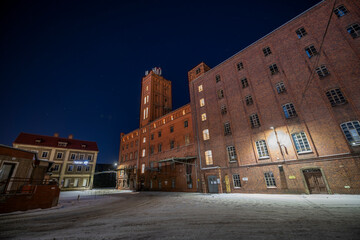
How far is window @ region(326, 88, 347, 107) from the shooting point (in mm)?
14280

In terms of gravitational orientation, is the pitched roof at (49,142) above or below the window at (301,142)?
above

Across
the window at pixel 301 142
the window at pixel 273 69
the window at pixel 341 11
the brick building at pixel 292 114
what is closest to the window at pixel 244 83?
the brick building at pixel 292 114

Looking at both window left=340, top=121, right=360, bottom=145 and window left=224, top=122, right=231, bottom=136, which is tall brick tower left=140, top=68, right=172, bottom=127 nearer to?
window left=224, top=122, right=231, bottom=136

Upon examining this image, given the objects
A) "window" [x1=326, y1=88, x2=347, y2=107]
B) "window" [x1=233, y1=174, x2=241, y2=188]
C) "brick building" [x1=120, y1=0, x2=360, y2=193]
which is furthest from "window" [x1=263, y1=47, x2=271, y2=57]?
"window" [x1=233, y1=174, x2=241, y2=188]

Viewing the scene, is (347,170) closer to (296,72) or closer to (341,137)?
(341,137)

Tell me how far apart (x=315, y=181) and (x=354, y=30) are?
1549 centimetres

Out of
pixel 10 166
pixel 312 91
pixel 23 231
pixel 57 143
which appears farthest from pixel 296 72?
pixel 57 143

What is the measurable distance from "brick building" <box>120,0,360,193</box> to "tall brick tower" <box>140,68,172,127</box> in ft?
71.7

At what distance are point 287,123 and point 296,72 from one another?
6076 mm

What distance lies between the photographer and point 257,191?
676 inches

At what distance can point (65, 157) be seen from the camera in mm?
39844

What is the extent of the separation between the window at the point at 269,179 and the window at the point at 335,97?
9.27m

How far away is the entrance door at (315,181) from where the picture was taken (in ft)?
45.6

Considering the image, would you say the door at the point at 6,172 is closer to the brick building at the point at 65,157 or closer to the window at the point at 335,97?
the brick building at the point at 65,157
